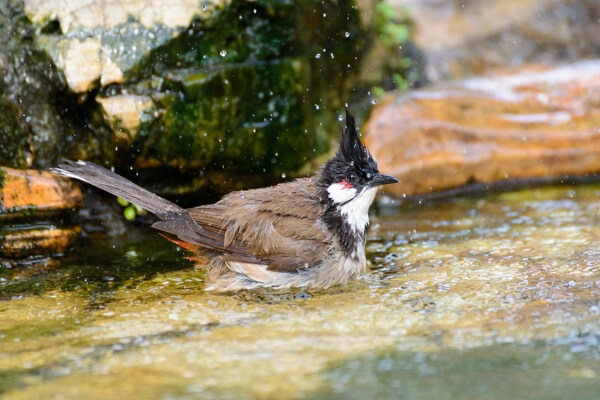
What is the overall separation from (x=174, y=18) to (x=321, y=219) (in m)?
1.95

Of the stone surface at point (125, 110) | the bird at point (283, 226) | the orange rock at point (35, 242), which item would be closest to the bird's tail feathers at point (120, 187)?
the bird at point (283, 226)

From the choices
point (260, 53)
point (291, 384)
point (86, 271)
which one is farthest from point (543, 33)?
point (291, 384)

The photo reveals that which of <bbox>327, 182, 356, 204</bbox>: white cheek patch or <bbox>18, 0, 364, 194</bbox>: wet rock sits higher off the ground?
<bbox>18, 0, 364, 194</bbox>: wet rock

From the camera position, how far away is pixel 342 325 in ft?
10.4

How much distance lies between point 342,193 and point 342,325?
1.18 metres

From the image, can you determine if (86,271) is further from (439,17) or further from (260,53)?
(439,17)

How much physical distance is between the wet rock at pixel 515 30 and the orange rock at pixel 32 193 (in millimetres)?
4771

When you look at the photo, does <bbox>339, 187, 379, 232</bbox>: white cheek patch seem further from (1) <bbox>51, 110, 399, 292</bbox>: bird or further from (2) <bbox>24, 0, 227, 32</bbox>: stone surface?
(2) <bbox>24, 0, 227, 32</bbox>: stone surface

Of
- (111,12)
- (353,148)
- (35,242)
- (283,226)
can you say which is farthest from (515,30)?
(35,242)

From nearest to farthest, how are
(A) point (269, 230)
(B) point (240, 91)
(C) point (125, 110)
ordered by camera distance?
1. (A) point (269, 230)
2. (C) point (125, 110)
3. (B) point (240, 91)

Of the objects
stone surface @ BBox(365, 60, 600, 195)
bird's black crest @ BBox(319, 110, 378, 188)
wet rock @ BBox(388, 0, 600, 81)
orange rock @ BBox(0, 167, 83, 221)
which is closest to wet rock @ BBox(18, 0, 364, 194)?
orange rock @ BBox(0, 167, 83, 221)

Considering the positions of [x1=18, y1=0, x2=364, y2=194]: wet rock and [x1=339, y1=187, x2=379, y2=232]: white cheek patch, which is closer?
[x1=339, y1=187, x2=379, y2=232]: white cheek patch

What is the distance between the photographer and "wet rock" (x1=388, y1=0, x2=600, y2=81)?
26.0ft

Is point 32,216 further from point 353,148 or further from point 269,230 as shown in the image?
point 353,148
